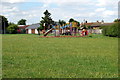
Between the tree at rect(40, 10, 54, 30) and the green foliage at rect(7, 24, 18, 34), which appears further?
the green foliage at rect(7, 24, 18, 34)

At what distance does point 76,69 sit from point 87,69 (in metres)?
0.37

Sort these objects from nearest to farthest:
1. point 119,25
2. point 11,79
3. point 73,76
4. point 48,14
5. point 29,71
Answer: point 11,79 < point 73,76 < point 29,71 < point 119,25 < point 48,14

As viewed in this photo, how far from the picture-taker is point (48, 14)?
79.5 meters

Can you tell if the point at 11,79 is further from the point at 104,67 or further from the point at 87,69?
the point at 104,67

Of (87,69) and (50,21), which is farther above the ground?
(50,21)

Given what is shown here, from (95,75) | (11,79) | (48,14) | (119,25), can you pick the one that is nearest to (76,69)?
(95,75)

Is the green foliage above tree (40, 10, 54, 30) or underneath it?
underneath

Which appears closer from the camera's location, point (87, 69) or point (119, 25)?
point (87, 69)

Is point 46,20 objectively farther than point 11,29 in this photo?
No

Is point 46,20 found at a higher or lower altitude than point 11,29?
higher

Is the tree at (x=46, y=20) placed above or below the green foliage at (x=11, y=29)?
above

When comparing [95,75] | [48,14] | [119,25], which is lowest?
[95,75]

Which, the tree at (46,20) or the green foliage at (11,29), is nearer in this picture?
the tree at (46,20)

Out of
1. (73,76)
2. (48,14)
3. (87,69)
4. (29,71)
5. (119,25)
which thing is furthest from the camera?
(48,14)
